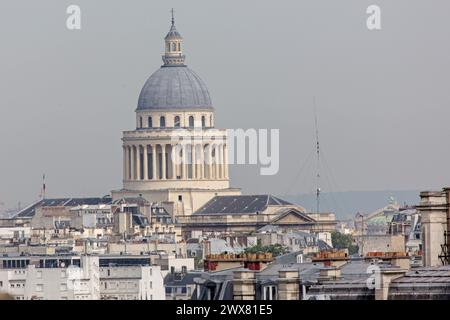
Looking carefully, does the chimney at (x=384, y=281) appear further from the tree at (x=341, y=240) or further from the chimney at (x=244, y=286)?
the tree at (x=341, y=240)

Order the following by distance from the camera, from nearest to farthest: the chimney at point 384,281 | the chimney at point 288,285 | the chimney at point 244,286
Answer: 1. the chimney at point 384,281
2. the chimney at point 244,286
3. the chimney at point 288,285

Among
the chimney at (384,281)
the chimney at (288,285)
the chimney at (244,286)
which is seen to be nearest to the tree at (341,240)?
the chimney at (288,285)

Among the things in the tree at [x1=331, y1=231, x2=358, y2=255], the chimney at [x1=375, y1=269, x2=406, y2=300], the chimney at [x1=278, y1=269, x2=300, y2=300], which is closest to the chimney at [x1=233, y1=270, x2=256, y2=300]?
the chimney at [x1=278, y1=269, x2=300, y2=300]

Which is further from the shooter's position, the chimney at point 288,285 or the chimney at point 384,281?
the chimney at point 288,285

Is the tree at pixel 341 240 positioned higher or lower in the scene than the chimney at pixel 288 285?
higher

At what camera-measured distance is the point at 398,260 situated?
43969 millimetres

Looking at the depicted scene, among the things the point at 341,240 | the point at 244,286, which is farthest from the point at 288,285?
the point at 341,240

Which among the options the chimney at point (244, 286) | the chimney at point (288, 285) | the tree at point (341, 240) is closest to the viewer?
the chimney at point (244, 286)

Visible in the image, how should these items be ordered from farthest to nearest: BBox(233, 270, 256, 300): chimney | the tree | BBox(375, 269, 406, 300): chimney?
the tree → BBox(233, 270, 256, 300): chimney → BBox(375, 269, 406, 300): chimney

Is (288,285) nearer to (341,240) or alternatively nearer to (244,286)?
(244,286)

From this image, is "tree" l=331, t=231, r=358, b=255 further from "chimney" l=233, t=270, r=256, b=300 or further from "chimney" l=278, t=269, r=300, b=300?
"chimney" l=233, t=270, r=256, b=300
